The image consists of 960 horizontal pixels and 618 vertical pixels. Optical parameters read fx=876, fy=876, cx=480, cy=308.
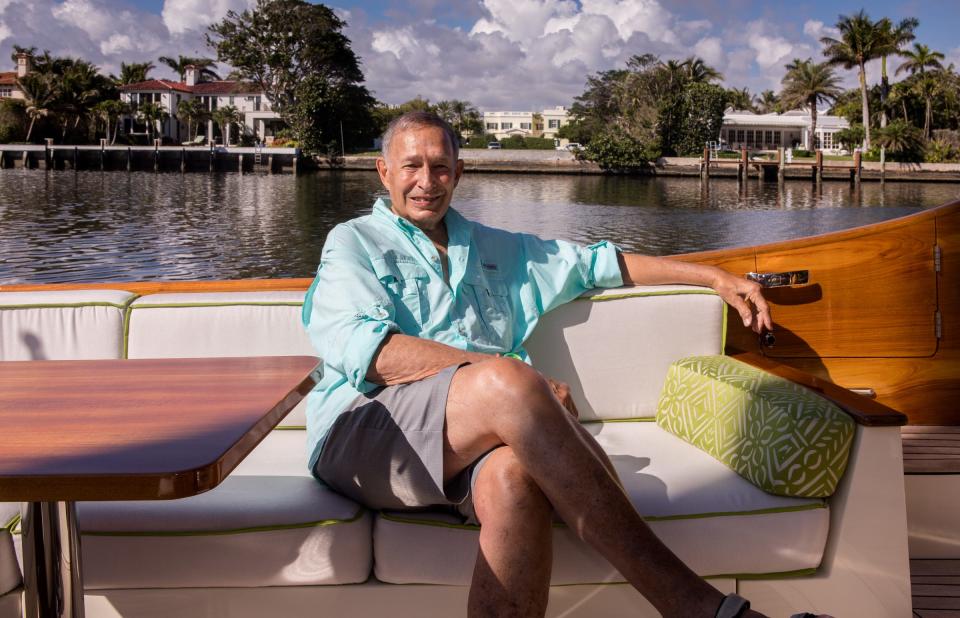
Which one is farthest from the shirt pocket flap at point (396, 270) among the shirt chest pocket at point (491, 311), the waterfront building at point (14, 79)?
the waterfront building at point (14, 79)

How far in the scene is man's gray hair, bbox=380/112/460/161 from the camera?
2254mm

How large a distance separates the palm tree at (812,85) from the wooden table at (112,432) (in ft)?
184

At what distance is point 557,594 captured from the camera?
1.89m

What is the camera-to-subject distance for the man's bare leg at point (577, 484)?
1.52 meters

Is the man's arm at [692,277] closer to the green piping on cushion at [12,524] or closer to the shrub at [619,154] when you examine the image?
the green piping on cushion at [12,524]

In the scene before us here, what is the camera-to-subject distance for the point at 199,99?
6294 centimetres

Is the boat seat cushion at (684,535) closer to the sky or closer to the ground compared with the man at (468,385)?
closer to the ground

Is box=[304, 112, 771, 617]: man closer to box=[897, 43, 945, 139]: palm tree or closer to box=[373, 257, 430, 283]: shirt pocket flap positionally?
box=[373, 257, 430, 283]: shirt pocket flap

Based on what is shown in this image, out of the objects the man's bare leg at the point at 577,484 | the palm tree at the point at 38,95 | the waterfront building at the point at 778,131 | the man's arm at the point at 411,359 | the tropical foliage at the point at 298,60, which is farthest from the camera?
the waterfront building at the point at 778,131

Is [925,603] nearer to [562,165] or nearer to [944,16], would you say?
[562,165]

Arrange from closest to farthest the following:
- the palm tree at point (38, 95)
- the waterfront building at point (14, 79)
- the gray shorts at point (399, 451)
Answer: the gray shorts at point (399, 451), the palm tree at point (38, 95), the waterfront building at point (14, 79)

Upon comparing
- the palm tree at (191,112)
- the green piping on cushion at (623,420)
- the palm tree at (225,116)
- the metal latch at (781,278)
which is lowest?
the green piping on cushion at (623,420)

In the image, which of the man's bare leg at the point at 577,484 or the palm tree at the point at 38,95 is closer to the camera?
the man's bare leg at the point at 577,484

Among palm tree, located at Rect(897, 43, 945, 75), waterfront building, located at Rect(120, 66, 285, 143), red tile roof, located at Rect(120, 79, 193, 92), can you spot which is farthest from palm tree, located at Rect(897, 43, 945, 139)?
red tile roof, located at Rect(120, 79, 193, 92)
